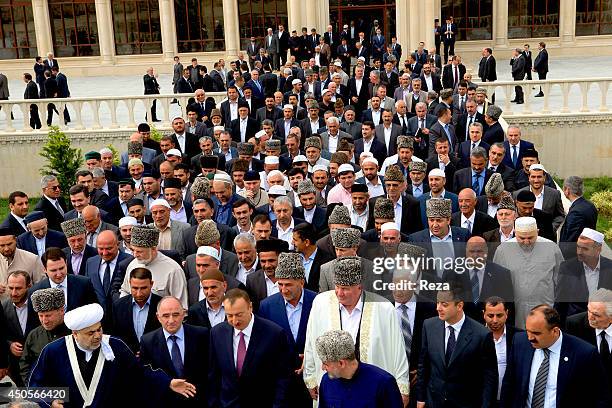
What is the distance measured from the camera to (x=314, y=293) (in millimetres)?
6695

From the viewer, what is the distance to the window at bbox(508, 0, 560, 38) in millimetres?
33562

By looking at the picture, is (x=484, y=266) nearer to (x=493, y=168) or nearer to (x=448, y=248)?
(x=448, y=248)

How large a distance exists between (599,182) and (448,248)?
12049 millimetres

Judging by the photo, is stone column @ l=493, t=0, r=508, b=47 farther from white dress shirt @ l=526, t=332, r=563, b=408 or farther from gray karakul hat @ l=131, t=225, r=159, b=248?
white dress shirt @ l=526, t=332, r=563, b=408

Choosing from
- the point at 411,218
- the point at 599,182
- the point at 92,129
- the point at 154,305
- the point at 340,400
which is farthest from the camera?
the point at 92,129

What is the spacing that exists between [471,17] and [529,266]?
2811cm

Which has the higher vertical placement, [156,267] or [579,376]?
[156,267]

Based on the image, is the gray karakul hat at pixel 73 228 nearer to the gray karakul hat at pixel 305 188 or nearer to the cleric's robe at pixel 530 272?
the gray karakul hat at pixel 305 188

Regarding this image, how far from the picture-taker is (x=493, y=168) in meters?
10.7

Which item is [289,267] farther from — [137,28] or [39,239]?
[137,28]

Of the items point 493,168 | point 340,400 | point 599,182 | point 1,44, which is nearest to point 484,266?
point 340,400

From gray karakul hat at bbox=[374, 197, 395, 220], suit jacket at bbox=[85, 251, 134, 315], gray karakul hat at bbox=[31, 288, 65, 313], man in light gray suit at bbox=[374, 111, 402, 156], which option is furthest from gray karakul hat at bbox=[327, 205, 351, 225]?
man in light gray suit at bbox=[374, 111, 402, 156]

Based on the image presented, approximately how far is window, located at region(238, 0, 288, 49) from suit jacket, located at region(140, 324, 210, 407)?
2909 centimetres

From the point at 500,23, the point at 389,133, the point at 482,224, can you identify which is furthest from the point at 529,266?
the point at 500,23
